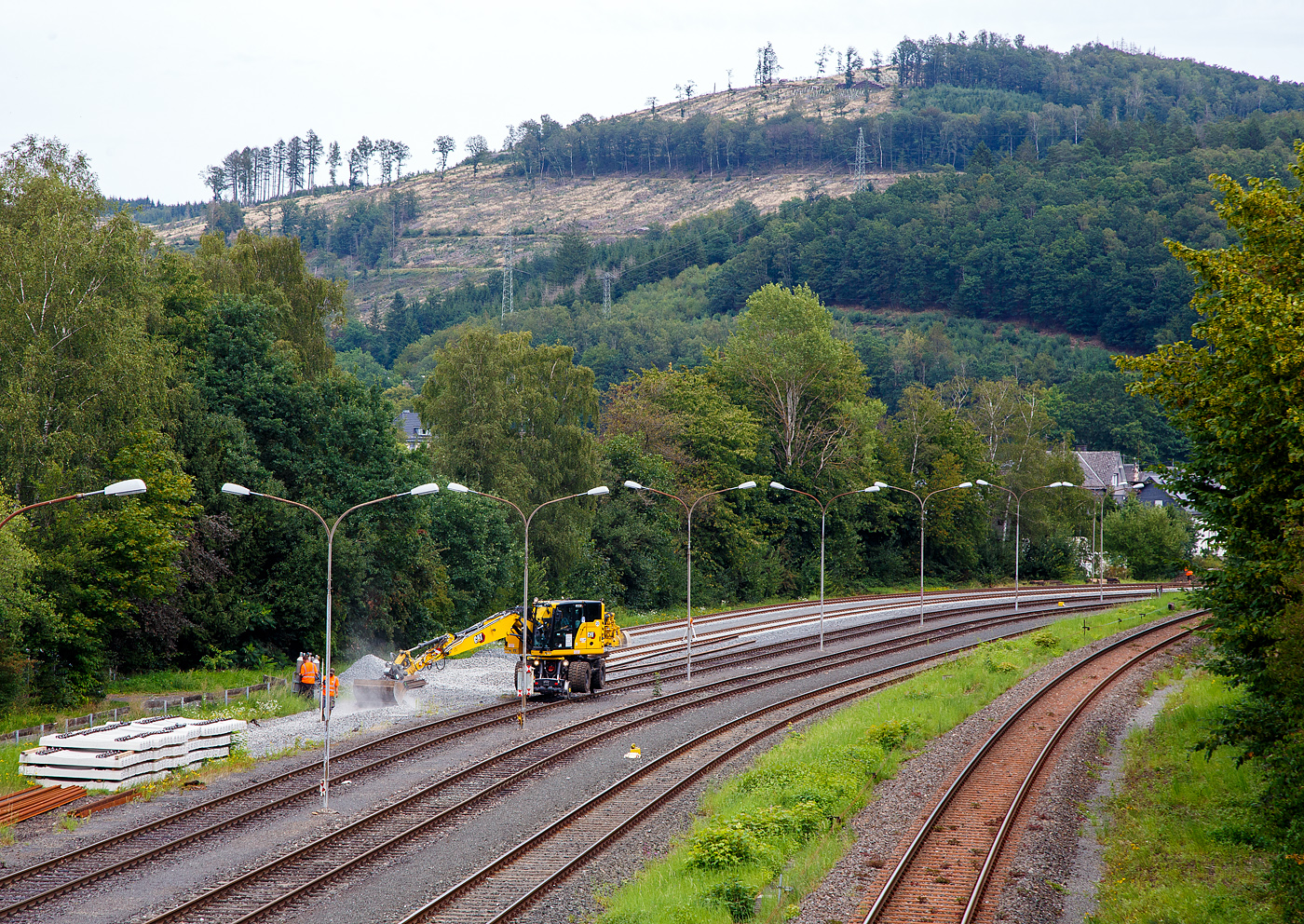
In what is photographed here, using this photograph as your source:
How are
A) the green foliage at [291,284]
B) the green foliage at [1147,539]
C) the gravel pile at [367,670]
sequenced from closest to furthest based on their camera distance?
the gravel pile at [367,670] < the green foliage at [291,284] < the green foliage at [1147,539]

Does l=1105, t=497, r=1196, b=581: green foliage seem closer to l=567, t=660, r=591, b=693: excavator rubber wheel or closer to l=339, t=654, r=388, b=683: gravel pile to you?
l=567, t=660, r=591, b=693: excavator rubber wheel

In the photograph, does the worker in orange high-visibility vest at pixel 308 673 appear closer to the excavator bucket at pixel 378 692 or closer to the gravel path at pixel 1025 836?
the excavator bucket at pixel 378 692

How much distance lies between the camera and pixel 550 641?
35.9 metres

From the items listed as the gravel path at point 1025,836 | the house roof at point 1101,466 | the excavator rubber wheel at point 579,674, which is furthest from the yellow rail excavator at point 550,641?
the house roof at point 1101,466

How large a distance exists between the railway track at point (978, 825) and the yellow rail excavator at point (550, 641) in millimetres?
13403

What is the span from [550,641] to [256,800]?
13798 millimetres

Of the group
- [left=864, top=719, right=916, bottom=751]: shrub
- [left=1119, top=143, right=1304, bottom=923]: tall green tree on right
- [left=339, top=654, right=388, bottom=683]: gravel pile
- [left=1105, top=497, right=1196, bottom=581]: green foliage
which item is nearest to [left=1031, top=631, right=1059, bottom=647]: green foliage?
[left=864, top=719, right=916, bottom=751]: shrub

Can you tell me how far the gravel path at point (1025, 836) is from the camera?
1652 centimetres

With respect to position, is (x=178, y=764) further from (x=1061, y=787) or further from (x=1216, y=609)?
(x=1216, y=609)

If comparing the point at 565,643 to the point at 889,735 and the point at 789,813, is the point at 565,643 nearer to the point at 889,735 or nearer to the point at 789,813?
the point at 889,735

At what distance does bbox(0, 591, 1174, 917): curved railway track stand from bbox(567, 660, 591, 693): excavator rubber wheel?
3.08 feet

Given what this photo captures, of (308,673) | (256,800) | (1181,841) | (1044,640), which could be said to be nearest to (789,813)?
(1181,841)

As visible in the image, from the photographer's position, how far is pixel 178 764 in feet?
83.0

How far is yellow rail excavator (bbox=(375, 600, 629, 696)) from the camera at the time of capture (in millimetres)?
35656
